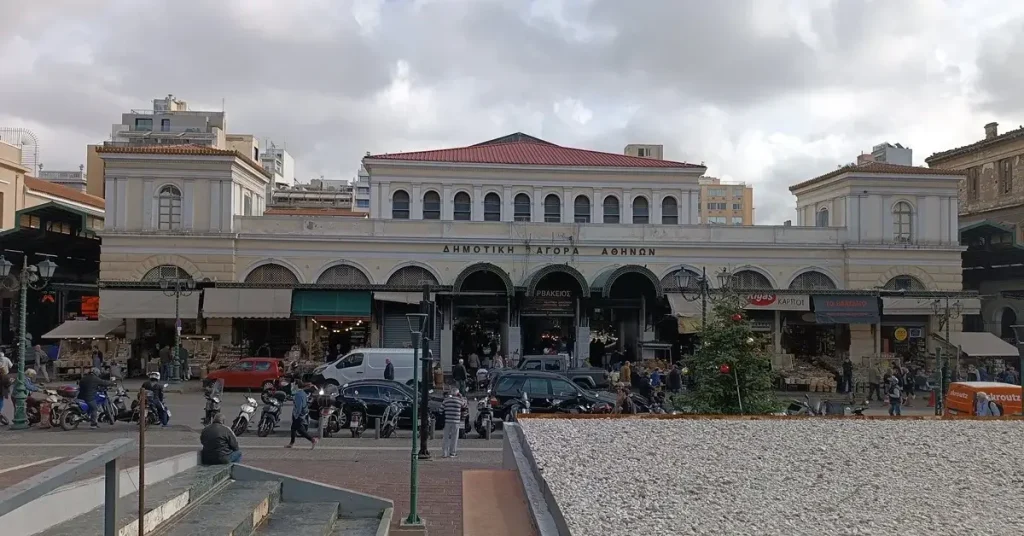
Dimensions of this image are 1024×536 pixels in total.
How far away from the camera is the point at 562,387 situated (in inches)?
811

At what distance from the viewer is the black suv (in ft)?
66.5

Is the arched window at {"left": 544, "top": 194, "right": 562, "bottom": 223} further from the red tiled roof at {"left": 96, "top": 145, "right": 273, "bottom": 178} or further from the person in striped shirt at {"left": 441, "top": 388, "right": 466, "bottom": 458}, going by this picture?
the person in striped shirt at {"left": 441, "top": 388, "right": 466, "bottom": 458}

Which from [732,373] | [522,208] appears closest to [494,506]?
[732,373]

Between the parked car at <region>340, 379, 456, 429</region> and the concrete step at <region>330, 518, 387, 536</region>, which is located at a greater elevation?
the parked car at <region>340, 379, 456, 429</region>

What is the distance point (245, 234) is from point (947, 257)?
30220 millimetres

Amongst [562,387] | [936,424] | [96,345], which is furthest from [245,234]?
[936,424]

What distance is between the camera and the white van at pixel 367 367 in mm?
26594

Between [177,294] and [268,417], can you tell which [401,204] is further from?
[268,417]

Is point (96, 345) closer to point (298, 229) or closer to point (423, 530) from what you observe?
point (298, 229)

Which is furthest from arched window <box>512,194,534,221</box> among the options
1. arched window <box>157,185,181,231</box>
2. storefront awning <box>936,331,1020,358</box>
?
storefront awning <box>936,331,1020,358</box>

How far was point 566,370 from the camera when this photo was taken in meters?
25.5

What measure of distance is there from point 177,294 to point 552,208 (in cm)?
1666

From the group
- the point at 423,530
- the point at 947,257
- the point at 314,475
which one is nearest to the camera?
the point at 423,530

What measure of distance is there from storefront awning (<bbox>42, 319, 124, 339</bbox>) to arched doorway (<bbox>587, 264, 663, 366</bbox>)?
19.3 meters
